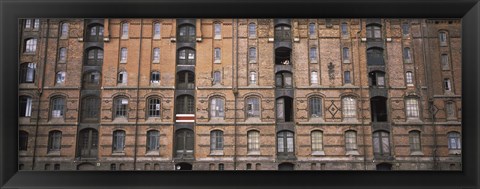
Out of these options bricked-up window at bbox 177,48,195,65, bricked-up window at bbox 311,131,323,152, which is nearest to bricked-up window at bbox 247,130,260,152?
bricked-up window at bbox 311,131,323,152

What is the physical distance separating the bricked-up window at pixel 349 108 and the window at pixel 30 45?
21.8 ft

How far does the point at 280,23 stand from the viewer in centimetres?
821

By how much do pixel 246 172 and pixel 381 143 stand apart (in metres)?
3.90

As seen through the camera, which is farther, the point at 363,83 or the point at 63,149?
the point at 363,83

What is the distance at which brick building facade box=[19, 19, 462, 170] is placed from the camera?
27.7ft

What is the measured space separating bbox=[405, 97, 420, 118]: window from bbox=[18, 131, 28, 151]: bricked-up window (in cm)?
793

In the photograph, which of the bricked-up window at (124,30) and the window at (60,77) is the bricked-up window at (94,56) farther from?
the bricked-up window at (124,30)

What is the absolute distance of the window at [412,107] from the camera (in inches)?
352

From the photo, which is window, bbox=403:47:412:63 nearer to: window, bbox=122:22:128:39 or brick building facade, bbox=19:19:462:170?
brick building facade, bbox=19:19:462:170

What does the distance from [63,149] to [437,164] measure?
773 centimetres

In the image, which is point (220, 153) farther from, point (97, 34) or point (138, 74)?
point (97, 34)

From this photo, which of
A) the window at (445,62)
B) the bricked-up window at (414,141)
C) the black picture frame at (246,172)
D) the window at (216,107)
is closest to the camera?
the black picture frame at (246,172)

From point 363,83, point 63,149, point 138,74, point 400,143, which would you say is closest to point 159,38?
point 138,74

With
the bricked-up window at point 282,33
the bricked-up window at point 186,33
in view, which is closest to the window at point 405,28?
the bricked-up window at point 282,33
